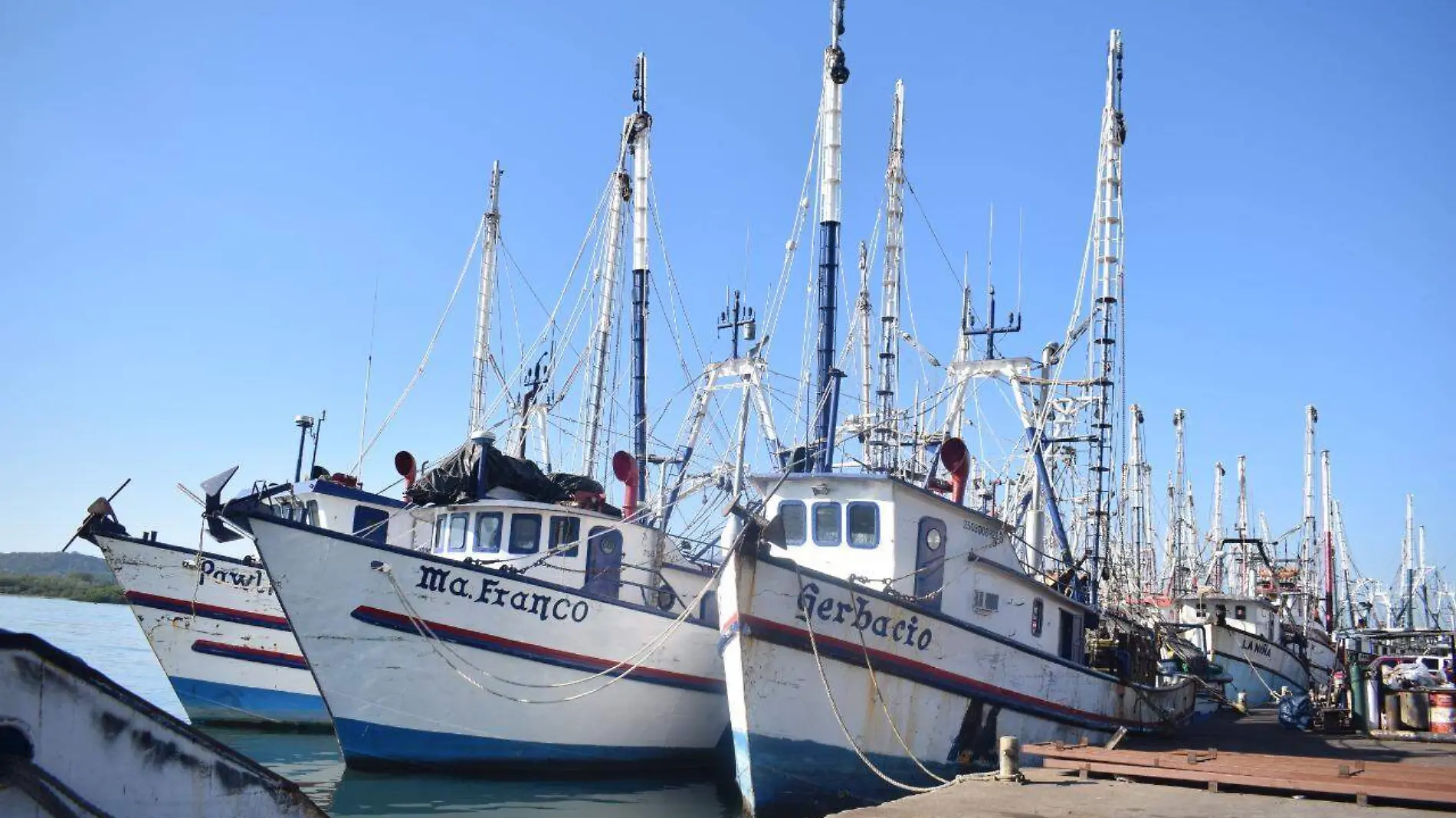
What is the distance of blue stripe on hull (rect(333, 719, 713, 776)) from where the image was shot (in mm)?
15820

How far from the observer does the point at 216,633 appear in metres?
21.1

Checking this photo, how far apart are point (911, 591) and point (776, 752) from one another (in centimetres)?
303

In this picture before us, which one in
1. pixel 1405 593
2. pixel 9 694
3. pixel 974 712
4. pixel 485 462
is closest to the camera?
pixel 9 694

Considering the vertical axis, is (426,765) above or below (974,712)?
below

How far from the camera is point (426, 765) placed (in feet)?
52.4

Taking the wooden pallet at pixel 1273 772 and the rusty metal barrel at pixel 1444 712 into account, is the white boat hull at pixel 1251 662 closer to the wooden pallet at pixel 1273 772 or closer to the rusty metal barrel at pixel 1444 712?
the rusty metal barrel at pixel 1444 712

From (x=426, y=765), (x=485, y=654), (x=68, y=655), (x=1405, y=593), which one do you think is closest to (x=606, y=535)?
(x=485, y=654)

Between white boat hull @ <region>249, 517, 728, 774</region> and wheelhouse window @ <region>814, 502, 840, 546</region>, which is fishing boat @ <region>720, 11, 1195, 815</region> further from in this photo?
white boat hull @ <region>249, 517, 728, 774</region>

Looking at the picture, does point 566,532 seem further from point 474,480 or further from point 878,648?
point 878,648

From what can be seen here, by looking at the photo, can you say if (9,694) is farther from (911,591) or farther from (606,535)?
(606,535)

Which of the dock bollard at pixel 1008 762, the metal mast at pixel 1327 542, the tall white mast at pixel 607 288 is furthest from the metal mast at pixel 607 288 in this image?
the metal mast at pixel 1327 542

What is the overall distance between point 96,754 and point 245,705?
59.7ft

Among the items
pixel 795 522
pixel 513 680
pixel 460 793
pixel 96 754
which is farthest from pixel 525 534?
pixel 96 754

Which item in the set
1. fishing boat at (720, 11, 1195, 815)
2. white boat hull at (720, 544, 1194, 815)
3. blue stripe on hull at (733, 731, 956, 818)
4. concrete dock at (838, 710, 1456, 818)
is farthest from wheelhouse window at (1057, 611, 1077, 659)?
concrete dock at (838, 710, 1456, 818)
